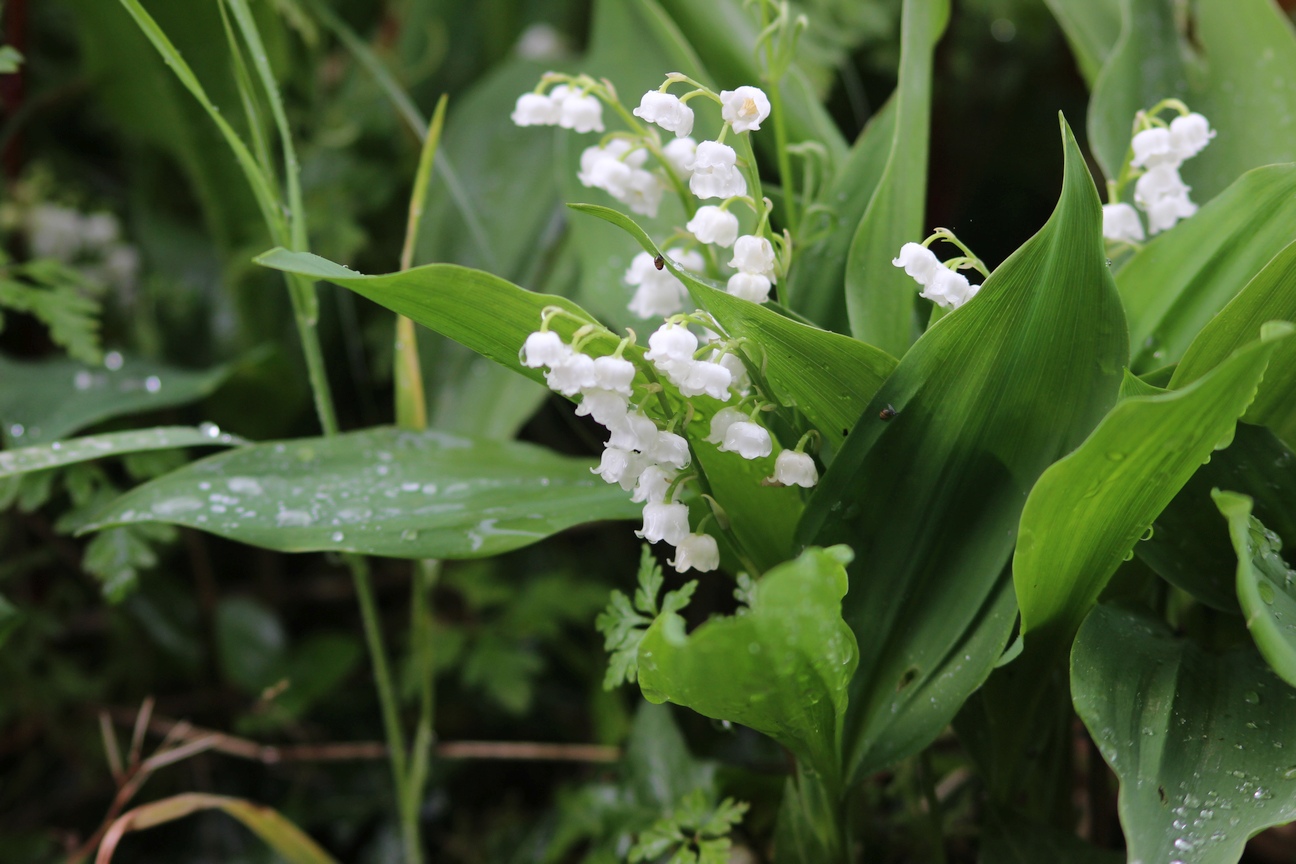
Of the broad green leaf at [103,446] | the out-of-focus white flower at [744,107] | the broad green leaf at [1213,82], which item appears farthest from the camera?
the broad green leaf at [1213,82]

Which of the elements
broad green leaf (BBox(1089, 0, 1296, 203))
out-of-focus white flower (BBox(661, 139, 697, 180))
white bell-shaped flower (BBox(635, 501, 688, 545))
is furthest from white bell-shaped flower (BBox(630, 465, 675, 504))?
broad green leaf (BBox(1089, 0, 1296, 203))

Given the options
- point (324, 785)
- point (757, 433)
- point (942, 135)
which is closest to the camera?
point (757, 433)

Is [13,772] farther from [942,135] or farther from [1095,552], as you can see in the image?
[942,135]

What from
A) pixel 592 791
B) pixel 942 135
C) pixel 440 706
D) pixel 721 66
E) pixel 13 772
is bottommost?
pixel 13 772

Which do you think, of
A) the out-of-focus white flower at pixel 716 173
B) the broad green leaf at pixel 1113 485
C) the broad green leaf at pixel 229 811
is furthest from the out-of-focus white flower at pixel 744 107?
the broad green leaf at pixel 229 811

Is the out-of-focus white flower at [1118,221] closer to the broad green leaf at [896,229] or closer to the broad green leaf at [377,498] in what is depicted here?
the broad green leaf at [896,229]

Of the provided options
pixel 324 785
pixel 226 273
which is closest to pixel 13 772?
pixel 324 785

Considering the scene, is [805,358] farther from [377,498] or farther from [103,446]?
[103,446]
